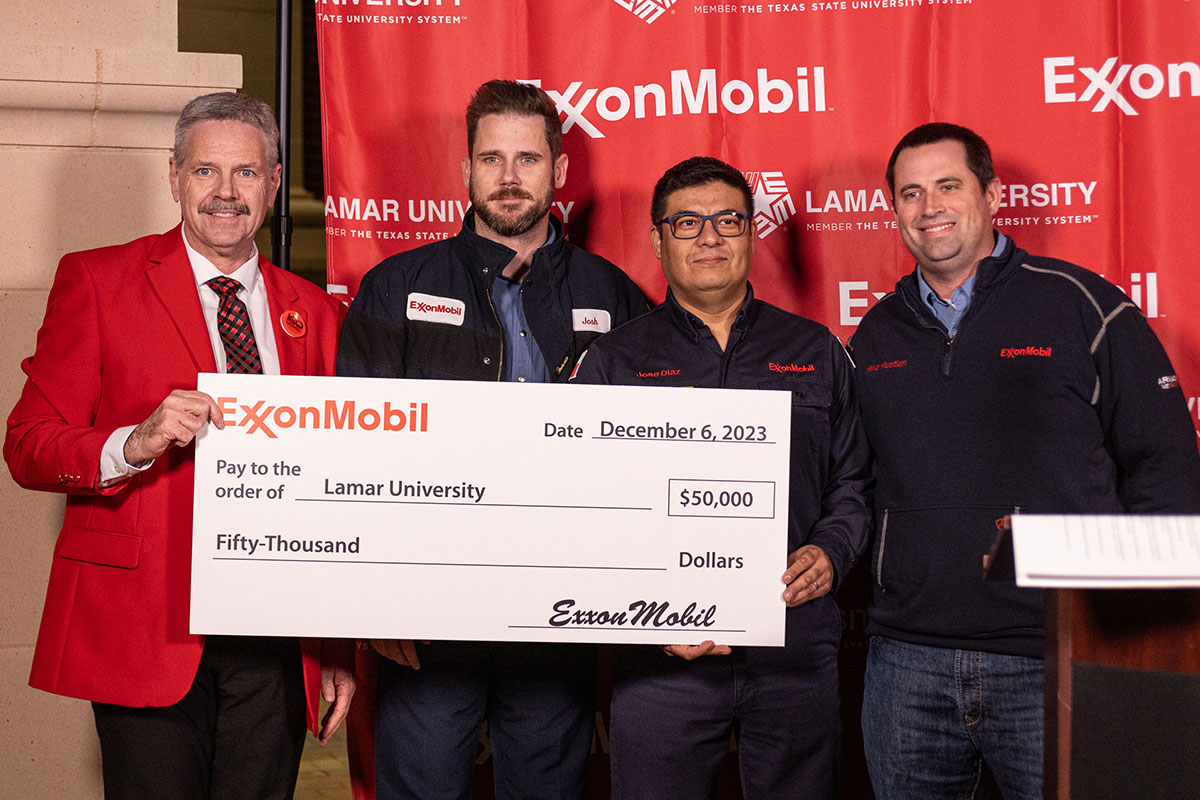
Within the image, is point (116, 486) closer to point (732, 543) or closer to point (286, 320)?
point (286, 320)

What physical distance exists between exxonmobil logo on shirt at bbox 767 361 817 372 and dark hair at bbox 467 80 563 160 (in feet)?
2.55

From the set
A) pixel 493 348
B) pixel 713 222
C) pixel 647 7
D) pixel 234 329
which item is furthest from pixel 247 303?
pixel 647 7

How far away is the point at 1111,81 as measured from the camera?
298 centimetres

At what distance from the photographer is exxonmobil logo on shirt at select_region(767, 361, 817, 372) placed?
230 cm

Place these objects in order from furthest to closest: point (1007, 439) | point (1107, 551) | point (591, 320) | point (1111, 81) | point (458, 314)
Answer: point (1111, 81)
point (591, 320)
point (458, 314)
point (1007, 439)
point (1107, 551)

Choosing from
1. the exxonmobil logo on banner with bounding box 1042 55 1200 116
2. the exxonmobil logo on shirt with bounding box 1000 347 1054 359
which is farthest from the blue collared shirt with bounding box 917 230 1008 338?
the exxonmobil logo on banner with bounding box 1042 55 1200 116

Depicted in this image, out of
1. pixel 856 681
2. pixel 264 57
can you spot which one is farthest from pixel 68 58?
pixel 264 57

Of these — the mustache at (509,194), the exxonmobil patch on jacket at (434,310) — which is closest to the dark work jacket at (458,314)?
the exxonmobil patch on jacket at (434,310)

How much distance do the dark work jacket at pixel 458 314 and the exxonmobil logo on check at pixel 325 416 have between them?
35 centimetres

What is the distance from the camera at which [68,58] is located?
2.79 meters

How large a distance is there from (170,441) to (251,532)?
0.23 m

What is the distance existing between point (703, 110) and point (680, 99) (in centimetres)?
8

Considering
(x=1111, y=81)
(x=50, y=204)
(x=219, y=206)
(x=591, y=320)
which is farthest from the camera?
(x=1111, y=81)

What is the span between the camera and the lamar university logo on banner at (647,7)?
308 cm
